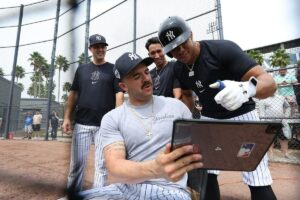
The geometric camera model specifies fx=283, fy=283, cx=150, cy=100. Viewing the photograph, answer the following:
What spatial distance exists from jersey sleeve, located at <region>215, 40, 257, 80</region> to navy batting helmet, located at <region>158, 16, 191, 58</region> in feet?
0.77

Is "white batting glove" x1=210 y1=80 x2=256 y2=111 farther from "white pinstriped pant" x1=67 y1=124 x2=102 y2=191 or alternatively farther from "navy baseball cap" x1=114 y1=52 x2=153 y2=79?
"white pinstriped pant" x1=67 y1=124 x2=102 y2=191

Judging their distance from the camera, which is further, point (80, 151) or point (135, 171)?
point (80, 151)

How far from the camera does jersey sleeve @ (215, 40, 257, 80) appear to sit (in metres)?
1.62

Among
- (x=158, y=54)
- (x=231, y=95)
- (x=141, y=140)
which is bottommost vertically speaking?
(x=141, y=140)

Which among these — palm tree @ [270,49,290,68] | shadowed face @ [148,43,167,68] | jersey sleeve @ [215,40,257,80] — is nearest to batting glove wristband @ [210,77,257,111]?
jersey sleeve @ [215,40,257,80]

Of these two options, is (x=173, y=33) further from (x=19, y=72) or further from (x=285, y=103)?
(x=19, y=72)

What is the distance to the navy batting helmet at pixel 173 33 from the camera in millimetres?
1657

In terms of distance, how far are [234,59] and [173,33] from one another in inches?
15.4

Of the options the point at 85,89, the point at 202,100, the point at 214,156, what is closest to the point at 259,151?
the point at 214,156

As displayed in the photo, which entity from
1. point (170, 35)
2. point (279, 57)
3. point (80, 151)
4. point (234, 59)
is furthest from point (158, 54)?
point (279, 57)

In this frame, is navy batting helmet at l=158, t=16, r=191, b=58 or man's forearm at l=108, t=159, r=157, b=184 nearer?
man's forearm at l=108, t=159, r=157, b=184

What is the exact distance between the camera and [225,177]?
387 centimetres

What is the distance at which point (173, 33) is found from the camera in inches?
65.1

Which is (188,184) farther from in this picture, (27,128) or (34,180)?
(27,128)
